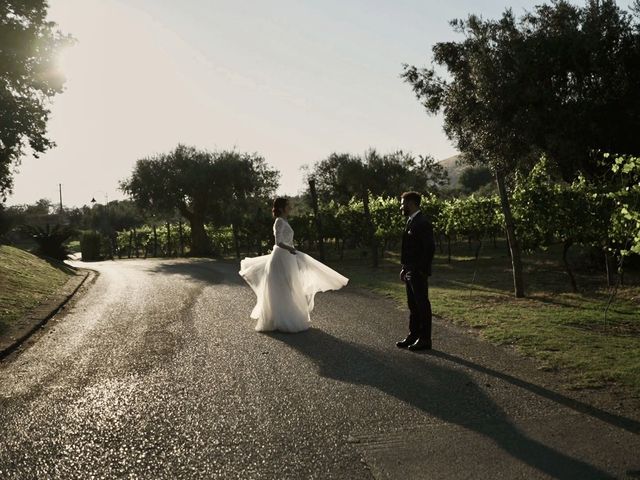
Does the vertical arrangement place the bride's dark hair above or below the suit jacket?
above

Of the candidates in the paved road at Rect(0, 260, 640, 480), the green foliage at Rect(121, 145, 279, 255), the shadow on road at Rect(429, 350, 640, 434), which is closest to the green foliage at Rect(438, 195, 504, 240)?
the paved road at Rect(0, 260, 640, 480)

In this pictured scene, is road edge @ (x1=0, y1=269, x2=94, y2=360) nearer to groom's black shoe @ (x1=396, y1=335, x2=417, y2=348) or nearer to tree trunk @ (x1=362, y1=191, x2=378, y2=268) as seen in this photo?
groom's black shoe @ (x1=396, y1=335, x2=417, y2=348)

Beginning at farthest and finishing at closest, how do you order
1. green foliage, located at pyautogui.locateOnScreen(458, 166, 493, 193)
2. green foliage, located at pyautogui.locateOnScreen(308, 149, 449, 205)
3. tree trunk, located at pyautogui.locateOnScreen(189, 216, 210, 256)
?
green foliage, located at pyautogui.locateOnScreen(458, 166, 493, 193), green foliage, located at pyautogui.locateOnScreen(308, 149, 449, 205), tree trunk, located at pyautogui.locateOnScreen(189, 216, 210, 256)

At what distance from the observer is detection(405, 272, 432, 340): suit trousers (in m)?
7.27

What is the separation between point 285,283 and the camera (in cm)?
895

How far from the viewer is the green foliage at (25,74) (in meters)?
21.9

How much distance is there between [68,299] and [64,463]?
10300 mm

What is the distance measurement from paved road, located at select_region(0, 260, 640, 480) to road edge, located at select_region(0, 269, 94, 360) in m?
0.31

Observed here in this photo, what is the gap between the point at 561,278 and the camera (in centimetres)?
1584

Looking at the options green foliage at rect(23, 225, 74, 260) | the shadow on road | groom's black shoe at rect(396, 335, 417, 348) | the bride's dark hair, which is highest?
the bride's dark hair

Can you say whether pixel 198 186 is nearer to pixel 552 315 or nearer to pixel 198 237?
pixel 198 237

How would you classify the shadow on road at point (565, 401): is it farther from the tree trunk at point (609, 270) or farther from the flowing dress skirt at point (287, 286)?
the tree trunk at point (609, 270)

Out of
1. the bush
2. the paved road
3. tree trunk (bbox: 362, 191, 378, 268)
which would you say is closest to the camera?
the paved road

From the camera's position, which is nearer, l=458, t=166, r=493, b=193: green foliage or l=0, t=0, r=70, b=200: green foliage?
l=0, t=0, r=70, b=200: green foliage
